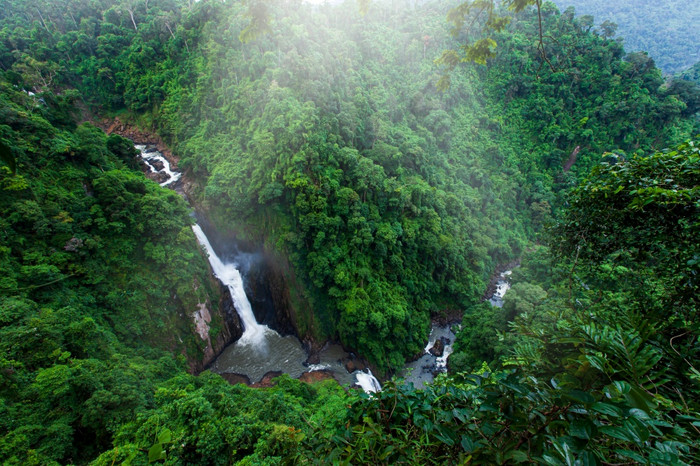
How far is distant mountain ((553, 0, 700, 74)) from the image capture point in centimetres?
5982

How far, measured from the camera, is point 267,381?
611 inches

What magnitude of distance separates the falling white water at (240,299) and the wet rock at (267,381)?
238 cm

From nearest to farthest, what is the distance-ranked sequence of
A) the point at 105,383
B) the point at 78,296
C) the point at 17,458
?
the point at 17,458 < the point at 105,383 < the point at 78,296

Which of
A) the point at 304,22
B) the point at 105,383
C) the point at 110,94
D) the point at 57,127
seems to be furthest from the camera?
the point at 110,94

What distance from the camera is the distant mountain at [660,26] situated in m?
59.8

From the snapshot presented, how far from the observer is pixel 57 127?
16.3 m

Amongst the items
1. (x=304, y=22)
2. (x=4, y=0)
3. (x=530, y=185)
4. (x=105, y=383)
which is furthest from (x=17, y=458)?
(x=4, y=0)

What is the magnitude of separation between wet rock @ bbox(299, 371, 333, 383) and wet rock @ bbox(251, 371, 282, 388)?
4.60 feet

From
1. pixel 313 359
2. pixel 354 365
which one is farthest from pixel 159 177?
pixel 354 365

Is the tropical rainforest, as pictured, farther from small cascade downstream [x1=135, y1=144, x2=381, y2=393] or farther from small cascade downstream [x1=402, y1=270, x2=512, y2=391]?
small cascade downstream [x1=135, y1=144, x2=381, y2=393]

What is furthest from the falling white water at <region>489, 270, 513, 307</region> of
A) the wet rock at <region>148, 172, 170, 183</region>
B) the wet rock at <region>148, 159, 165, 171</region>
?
the wet rock at <region>148, 159, 165, 171</region>

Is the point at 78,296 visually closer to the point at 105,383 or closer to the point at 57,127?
the point at 105,383

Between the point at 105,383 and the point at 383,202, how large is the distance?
15.6 meters

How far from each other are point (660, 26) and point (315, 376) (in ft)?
335
